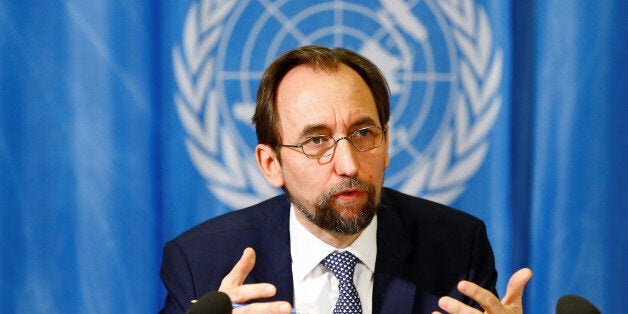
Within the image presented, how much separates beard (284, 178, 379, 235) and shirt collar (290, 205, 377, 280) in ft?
0.46

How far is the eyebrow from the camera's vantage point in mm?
2178

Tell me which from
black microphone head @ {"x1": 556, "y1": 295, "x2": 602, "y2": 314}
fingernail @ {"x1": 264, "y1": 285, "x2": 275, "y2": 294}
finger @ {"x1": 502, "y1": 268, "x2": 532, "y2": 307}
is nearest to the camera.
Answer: black microphone head @ {"x1": 556, "y1": 295, "x2": 602, "y2": 314}

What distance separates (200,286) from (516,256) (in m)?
1.31

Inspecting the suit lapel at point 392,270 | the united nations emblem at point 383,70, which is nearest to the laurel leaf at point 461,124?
the united nations emblem at point 383,70

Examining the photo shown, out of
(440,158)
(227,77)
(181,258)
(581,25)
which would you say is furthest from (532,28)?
(181,258)

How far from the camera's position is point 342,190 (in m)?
2.13

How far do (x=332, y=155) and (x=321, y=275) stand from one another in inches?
16.5

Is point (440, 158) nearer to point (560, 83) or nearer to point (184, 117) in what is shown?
point (560, 83)

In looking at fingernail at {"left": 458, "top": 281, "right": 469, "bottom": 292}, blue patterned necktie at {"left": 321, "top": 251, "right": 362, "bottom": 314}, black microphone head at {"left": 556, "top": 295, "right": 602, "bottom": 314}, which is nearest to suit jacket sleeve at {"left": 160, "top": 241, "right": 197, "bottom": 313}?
blue patterned necktie at {"left": 321, "top": 251, "right": 362, "bottom": 314}

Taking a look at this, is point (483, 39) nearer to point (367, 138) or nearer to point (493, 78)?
point (493, 78)

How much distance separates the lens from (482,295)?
71.8 inches

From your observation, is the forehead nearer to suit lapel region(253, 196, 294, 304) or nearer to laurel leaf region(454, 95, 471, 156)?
suit lapel region(253, 196, 294, 304)

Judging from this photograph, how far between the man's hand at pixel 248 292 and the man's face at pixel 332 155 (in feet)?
1.13

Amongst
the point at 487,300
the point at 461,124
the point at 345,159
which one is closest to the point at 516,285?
the point at 487,300
